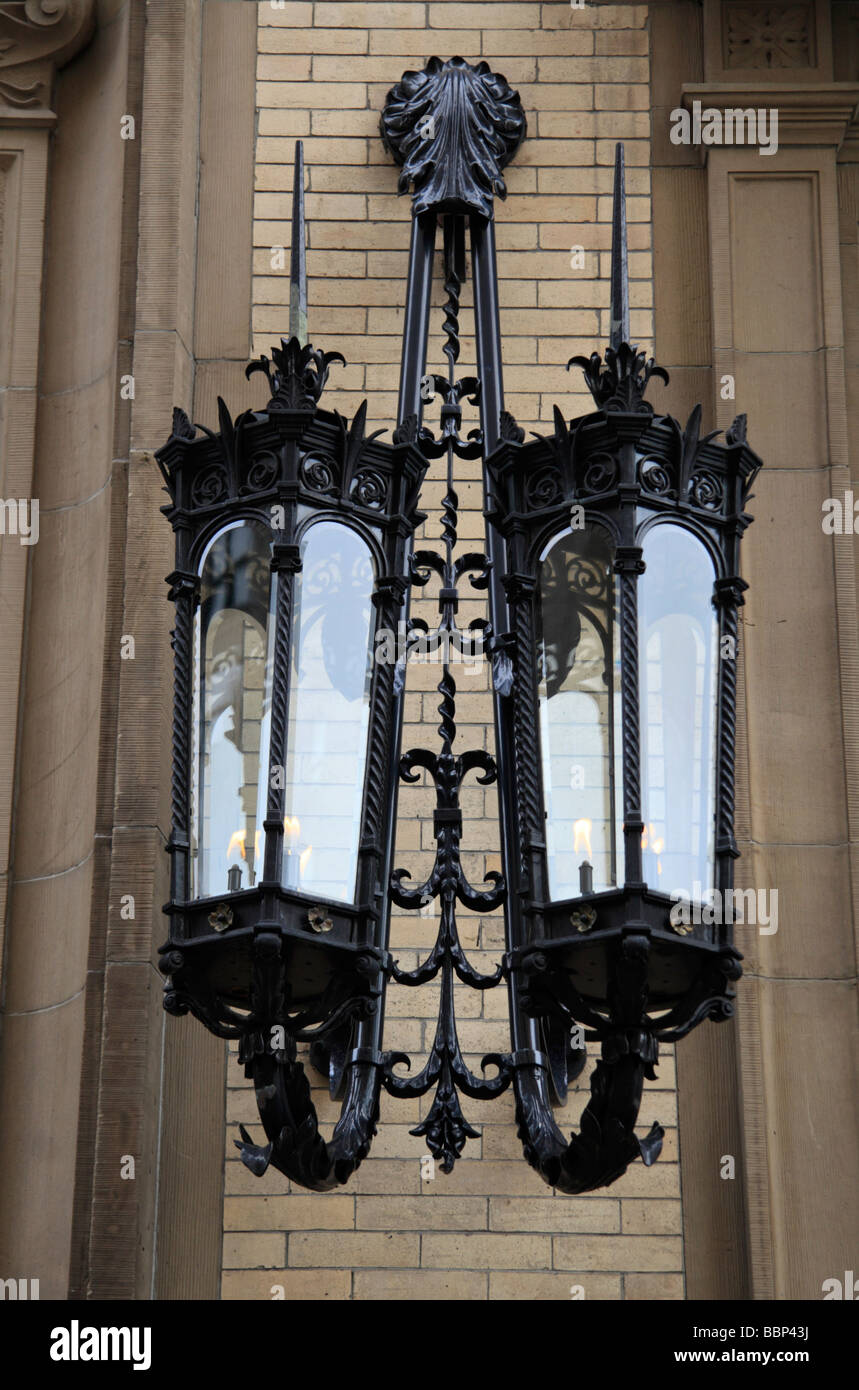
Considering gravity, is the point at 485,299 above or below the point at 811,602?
above

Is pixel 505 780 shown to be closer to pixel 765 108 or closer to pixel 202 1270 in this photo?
pixel 202 1270

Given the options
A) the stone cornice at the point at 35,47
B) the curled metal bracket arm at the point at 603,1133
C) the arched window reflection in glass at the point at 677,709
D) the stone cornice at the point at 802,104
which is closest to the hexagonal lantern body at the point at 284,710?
the curled metal bracket arm at the point at 603,1133

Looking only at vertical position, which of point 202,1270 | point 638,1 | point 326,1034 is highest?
point 638,1

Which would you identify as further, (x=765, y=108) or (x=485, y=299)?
(x=765, y=108)

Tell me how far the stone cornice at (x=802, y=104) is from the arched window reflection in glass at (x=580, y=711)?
8.40ft

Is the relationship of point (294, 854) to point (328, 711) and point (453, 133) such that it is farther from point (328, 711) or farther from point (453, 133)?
point (453, 133)

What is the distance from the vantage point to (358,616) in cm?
505

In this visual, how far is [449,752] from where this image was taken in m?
5.34

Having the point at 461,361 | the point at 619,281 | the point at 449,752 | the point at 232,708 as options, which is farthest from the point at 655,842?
the point at 461,361

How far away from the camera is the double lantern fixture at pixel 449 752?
4742 mm

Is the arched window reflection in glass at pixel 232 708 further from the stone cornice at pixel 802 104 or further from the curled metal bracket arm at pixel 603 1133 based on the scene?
the stone cornice at pixel 802 104

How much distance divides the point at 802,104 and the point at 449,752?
2.84 metres

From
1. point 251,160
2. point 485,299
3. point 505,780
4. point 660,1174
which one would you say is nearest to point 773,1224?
point 660,1174

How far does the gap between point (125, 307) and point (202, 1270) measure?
2864 millimetres
